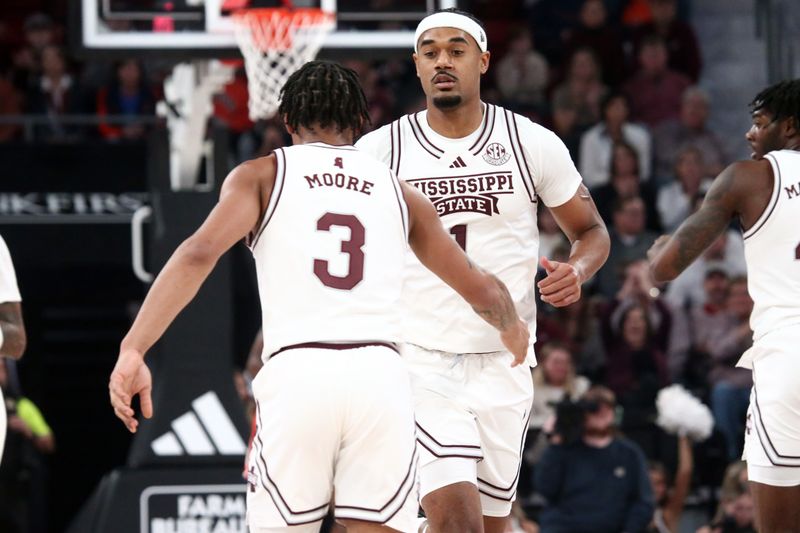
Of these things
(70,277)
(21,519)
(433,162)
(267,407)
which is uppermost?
(433,162)

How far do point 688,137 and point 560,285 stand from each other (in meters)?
9.61

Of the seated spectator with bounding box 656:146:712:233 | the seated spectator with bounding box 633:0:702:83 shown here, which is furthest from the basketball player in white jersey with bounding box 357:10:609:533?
the seated spectator with bounding box 633:0:702:83

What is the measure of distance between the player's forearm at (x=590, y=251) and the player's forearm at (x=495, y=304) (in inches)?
27.9

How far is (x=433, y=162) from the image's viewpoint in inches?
257

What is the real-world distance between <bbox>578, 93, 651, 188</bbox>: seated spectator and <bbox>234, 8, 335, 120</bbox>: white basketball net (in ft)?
16.9

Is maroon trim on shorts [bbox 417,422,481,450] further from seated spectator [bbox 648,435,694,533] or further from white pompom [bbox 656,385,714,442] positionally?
white pompom [bbox 656,385,714,442]

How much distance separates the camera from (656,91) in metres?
15.8

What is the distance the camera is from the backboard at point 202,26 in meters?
9.98

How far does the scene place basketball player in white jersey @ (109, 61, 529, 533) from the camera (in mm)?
5047

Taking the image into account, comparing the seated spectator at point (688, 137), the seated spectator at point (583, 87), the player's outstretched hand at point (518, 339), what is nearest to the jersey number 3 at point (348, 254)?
the player's outstretched hand at point (518, 339)

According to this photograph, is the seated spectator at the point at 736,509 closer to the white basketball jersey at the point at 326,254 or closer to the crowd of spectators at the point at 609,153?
the crowd of spectators at the point at 609,153

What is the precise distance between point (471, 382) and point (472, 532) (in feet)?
2.31

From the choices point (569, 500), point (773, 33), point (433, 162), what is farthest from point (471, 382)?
point (773, 33)

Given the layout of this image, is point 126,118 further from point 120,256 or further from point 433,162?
point 433,162
